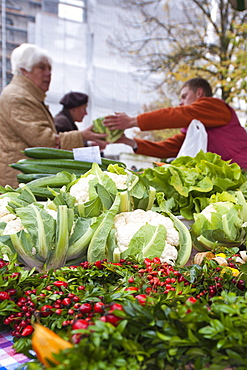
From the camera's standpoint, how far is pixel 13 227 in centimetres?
135

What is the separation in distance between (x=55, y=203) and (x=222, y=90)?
20.8ft

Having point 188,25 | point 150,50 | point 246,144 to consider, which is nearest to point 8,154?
point 246,144

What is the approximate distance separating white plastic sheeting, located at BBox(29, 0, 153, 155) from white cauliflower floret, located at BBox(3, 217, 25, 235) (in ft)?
16.9

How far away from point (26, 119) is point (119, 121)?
0.85m

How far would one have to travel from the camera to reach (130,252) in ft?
4.13

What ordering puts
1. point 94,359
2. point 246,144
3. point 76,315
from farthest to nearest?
point 246,144 < point 76,315 < point 94,359

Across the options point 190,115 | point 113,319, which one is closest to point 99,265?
point 113,319

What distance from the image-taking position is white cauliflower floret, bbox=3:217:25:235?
133 centimetres

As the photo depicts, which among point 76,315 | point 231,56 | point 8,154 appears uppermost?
point 231,56

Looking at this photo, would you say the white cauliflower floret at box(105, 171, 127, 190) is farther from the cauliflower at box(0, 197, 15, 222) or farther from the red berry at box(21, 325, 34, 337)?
the red berry at box(21, 325, 34, 337)

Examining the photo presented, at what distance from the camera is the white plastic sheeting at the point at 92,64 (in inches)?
245

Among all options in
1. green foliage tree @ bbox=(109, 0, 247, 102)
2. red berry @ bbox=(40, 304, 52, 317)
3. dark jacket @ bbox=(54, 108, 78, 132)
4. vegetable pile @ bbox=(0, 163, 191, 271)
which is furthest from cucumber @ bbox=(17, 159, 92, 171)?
green foliage tree @ bbox=(109, 0, 247, 102)

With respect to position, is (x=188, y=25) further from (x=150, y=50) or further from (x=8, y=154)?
(x=8, y=154)

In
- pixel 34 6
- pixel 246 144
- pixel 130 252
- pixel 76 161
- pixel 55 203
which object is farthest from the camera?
pixel 34 6
